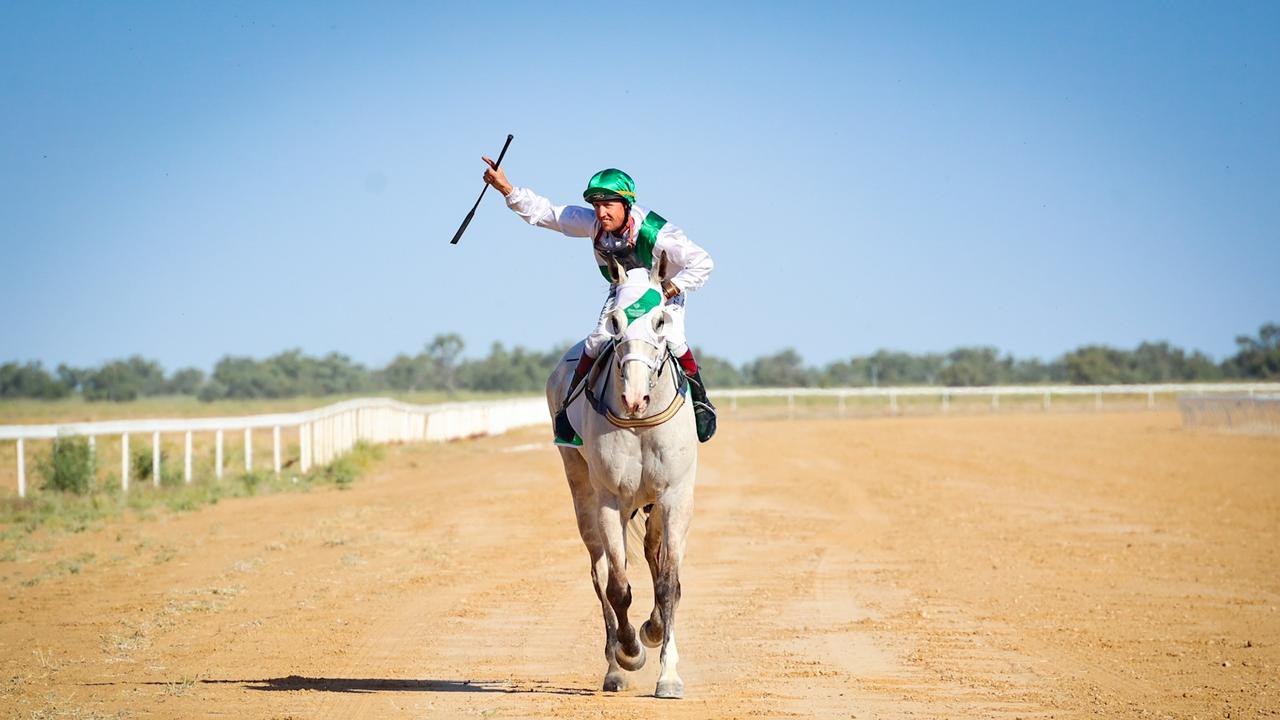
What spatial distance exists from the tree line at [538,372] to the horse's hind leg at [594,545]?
308 feet

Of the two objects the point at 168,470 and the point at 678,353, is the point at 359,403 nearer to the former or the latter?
the point at 168,470

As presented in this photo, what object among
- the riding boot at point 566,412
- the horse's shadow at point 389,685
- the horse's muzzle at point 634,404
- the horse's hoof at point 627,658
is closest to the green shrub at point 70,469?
the horse's shadow at point 389,685

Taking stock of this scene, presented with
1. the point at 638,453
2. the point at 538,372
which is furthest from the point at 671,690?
the point at 538,372

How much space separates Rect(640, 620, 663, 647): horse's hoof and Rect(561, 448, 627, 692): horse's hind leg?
0.19 metres

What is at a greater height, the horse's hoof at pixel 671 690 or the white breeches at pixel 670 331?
the white breeches at pixel 670 331

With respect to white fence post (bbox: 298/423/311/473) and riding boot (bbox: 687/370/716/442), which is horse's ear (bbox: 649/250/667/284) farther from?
white fence post (bbox: 298/423/311/473)

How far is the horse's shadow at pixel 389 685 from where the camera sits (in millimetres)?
7832

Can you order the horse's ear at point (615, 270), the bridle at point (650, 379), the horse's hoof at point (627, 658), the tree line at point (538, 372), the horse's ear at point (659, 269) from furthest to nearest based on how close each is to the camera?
the tree line at point (538, 372) → the horse's hoof at point (627, 658) → the horse's ear at point (615, 270) → the horse's ear at point (659, 269) → the bridle at point (650, 379)

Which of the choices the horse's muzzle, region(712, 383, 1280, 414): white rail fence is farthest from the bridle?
region(712, 383, 1280, 414): white rail fence

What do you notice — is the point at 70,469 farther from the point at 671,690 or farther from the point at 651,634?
the point at 671,690

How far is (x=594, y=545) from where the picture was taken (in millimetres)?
8672

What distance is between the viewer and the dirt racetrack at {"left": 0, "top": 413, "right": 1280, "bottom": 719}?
7605mm

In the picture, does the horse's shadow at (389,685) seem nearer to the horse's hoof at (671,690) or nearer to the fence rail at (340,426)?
the horse's hoof at (671,690)

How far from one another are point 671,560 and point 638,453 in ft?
2.33
